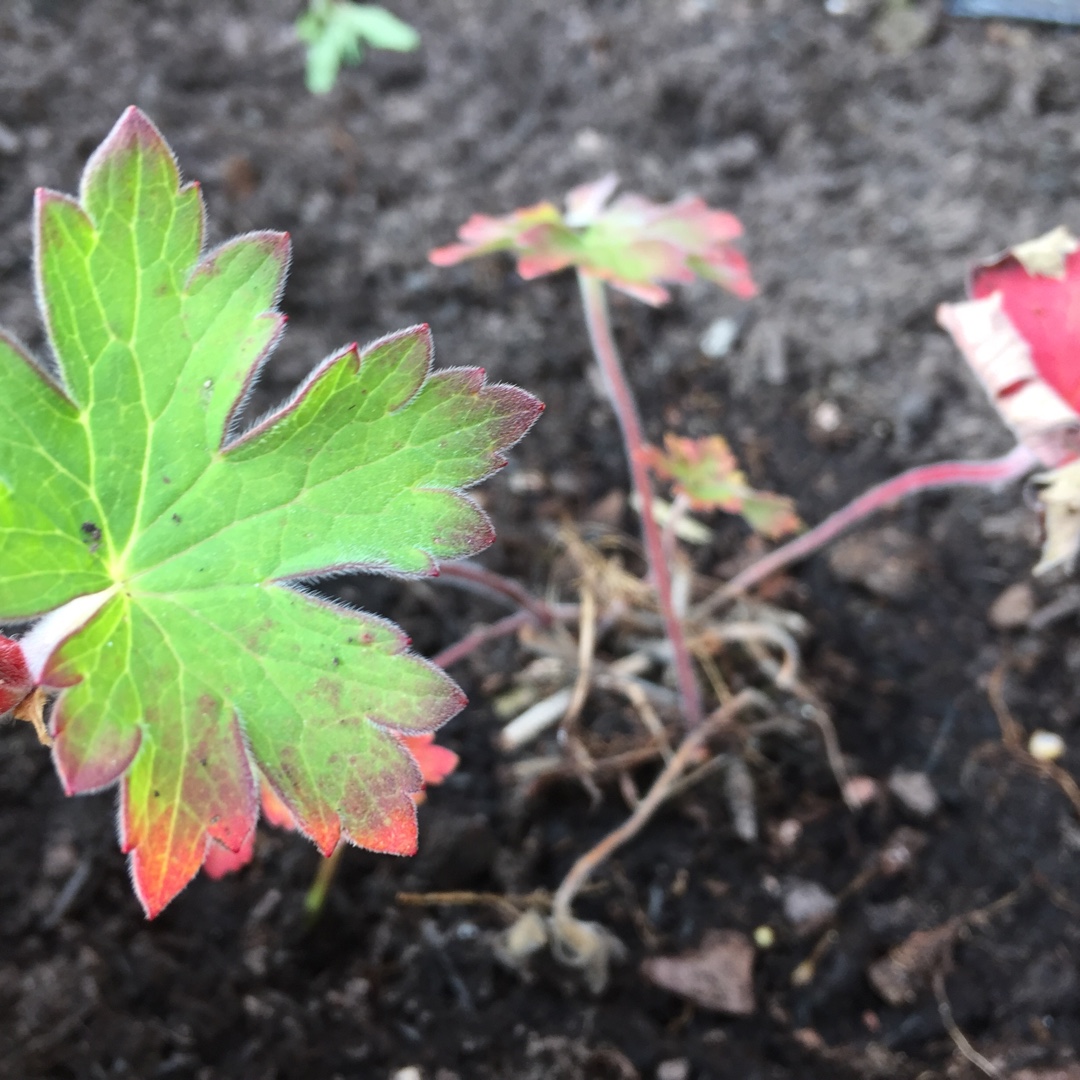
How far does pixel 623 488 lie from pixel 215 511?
91cm

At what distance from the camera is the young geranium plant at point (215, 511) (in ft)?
2.41

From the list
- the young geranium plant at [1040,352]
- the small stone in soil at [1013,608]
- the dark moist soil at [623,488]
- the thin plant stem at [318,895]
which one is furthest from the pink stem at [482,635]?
the small stone in soil at [1013,608]

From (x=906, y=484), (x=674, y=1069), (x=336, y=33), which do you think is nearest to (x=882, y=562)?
(x=906, y=484)

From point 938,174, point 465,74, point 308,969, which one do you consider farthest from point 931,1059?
point 465,74

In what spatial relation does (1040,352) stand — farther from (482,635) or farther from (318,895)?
(318,895)

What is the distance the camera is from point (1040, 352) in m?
0.95

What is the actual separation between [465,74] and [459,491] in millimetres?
1589

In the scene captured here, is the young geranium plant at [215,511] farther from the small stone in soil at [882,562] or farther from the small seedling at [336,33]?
the small seedling at [336,33]

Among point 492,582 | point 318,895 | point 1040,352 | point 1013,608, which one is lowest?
point 1013,608

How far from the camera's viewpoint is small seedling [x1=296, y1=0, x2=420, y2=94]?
1.88 metres

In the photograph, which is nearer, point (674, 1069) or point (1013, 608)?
point (674, 1069)

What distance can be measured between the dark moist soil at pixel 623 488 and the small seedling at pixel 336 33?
0.08 metres

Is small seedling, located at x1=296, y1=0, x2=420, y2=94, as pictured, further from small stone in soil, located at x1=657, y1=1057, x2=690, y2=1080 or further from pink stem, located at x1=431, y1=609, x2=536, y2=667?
small stone in soil, located at x1=657, y1=1057, x2=690, y2=1080

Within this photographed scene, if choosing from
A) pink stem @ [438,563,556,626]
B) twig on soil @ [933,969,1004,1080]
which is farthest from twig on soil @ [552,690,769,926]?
twig on soil @ [933,969,1004,1080]
